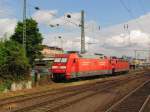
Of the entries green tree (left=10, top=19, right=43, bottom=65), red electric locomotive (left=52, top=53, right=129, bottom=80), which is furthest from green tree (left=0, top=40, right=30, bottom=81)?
green tree (left=10, top=19, right=43, bottom=65)

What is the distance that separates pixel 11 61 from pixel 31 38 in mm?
46811

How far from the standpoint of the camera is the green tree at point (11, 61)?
1473 inches

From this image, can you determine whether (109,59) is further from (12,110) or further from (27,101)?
(12,110)

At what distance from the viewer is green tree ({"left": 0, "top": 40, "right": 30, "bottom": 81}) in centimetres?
3741

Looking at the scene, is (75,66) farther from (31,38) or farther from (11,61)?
(31,38)

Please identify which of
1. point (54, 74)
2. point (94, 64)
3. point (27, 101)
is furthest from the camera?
point (94, 64)

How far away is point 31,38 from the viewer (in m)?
84.4

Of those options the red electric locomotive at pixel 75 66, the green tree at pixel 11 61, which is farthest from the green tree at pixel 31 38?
the green tree at pixel 11 61

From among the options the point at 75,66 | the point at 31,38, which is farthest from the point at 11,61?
the point at 31,38

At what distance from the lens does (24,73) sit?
39656 mm

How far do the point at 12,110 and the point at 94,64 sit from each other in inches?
1507

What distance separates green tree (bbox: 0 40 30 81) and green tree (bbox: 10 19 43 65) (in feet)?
141

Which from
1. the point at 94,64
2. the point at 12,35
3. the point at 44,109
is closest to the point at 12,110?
the point at 44,109

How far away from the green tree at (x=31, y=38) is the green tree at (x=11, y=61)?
42854mm
